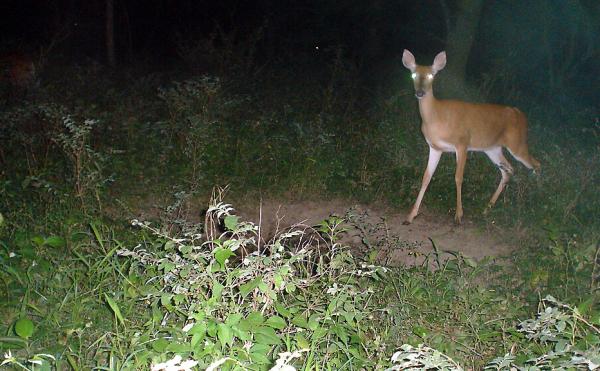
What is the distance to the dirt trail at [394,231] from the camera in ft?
18.2

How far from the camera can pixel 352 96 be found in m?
10.1

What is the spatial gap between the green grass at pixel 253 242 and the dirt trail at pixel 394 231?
0.21m

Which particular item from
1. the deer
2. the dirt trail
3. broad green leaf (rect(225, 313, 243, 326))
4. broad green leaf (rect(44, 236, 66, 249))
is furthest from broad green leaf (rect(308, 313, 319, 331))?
the deer

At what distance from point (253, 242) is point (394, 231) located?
3.02 m

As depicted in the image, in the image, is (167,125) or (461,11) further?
(461,11)

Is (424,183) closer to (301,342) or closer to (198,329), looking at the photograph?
(301,342)

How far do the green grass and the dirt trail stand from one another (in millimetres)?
206

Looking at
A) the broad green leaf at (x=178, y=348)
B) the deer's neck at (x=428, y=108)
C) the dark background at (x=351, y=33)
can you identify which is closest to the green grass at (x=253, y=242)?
the broad green leaf at (x=178, y=348)

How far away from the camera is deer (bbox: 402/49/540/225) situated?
6.59 metres

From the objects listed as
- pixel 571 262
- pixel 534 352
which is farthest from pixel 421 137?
pixel 534 352

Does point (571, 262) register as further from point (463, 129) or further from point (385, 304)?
point (463, 129)

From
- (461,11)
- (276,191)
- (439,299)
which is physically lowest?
(276,191)

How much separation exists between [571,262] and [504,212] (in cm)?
147

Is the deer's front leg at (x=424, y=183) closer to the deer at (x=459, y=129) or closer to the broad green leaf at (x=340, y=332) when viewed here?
the deer at (x=459, y=129)
